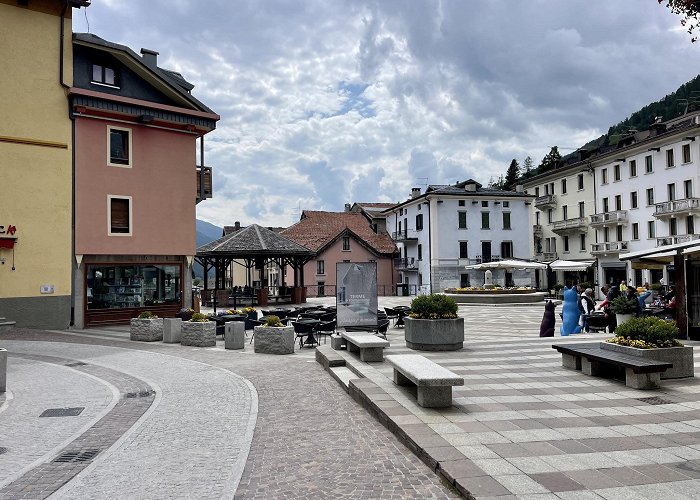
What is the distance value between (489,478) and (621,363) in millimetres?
4539

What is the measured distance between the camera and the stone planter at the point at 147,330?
17.1 metres

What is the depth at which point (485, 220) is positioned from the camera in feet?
166

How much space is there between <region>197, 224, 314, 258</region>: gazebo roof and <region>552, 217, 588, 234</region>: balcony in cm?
2672

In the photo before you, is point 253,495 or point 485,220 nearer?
point 253,495

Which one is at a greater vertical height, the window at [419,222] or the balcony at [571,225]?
the window at [419,222]

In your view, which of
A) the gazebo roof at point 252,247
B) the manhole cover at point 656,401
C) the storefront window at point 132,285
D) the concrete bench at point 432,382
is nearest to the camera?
the concrete bench at point 432,382

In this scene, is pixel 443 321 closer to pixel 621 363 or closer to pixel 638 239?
pixel 621 363

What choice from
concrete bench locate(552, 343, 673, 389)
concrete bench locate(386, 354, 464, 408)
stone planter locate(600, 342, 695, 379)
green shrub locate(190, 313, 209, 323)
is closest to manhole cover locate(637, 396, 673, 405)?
concrete bench locate(552, 343, 673, 389)

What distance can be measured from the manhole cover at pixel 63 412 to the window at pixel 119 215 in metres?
14.8

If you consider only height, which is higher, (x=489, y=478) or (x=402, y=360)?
(x=402, y=360)

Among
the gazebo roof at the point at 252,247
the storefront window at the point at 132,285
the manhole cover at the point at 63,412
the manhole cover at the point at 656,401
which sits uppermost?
the gazebo roof at the point at 252,247

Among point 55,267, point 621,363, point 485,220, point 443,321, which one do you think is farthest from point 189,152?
point 485,220

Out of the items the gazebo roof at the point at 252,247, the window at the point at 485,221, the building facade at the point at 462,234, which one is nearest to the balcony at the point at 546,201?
the building facade at the point at 462,234

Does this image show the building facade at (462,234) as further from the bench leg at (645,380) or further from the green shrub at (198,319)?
the bench leg at (645,380)
